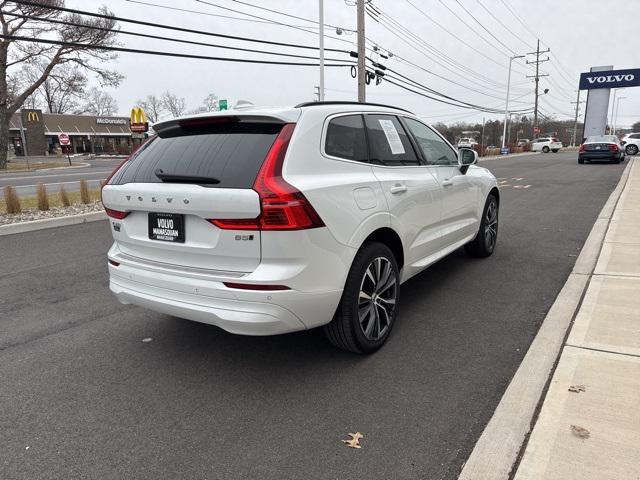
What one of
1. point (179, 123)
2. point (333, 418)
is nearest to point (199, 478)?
point (333, 418)

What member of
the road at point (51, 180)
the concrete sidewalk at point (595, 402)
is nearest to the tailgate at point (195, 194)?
the concrete sidewalk at point (595, 402)

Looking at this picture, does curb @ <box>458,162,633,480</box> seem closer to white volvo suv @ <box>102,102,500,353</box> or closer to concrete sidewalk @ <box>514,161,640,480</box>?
concrete sidewalk @ <box>514,161,640,480</box>

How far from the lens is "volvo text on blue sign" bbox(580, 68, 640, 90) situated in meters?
49.0

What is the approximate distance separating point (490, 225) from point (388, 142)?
2.84 meters

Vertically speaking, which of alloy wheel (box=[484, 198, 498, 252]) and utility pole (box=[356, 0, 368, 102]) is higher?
utility pole (box=[356, 0, 368, 102])

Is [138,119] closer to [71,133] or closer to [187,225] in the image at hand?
[187,225]

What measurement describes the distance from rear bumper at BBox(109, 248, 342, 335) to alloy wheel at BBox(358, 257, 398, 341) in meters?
0.38

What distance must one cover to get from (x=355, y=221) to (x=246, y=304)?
3.03ft

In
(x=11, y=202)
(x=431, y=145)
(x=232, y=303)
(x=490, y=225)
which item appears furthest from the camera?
(x=11, y=202)

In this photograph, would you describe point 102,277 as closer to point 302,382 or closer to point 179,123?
point 179,123

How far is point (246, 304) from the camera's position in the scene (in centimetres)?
276

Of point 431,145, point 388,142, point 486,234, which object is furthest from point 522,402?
point 486,234

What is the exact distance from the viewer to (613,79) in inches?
1946

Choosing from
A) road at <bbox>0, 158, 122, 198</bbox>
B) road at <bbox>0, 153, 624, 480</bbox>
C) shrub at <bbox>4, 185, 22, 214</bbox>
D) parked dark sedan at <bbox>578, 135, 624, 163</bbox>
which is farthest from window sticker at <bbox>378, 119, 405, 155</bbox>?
parked dark sedan at <bbox>578, 135, 624, 163</bbox>
